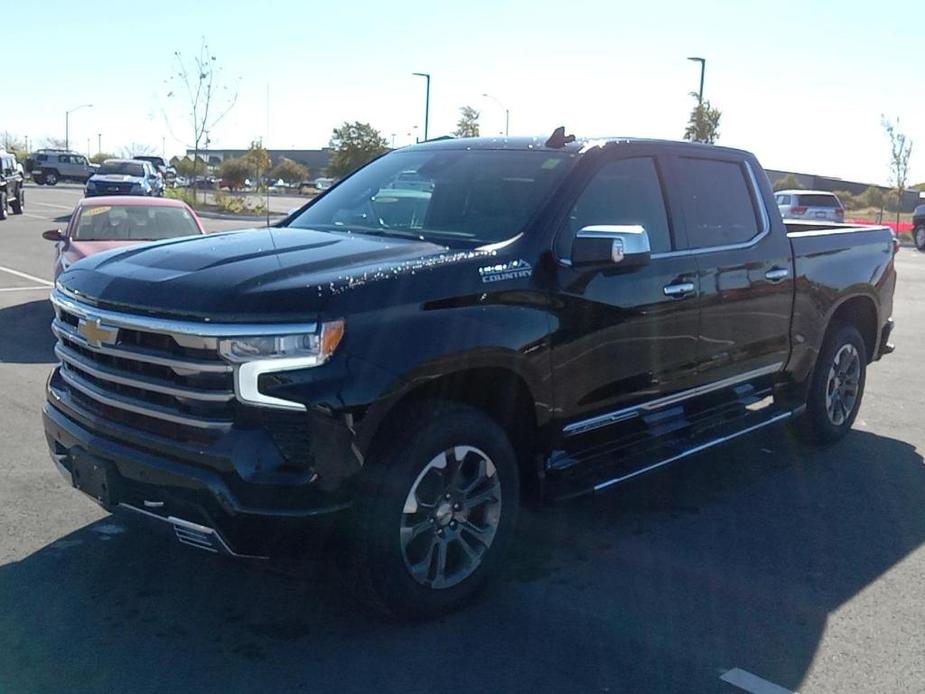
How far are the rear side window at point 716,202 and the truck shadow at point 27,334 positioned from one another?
6.05 m

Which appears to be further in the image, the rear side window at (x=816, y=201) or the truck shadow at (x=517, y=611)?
the rear side window at (x=816, y=201)

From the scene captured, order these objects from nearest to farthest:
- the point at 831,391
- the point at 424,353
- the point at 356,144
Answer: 1. the point at 424,353
2. the point at 831,391
3. the point at 356,144

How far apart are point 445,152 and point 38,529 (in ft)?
9.42

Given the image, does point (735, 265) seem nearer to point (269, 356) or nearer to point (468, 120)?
point (269, 356)

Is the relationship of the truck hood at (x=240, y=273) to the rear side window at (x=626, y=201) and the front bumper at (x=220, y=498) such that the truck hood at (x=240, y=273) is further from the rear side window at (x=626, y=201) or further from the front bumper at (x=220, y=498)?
the rear side window at (x=626, y=201)

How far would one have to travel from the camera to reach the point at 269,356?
3623mm

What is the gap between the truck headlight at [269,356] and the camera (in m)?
3.61

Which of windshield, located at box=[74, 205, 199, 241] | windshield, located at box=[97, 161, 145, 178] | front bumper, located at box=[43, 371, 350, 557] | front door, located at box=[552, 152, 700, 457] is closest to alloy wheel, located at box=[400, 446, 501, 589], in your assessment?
front bumper, located at box=[43, 371, 350, 557]

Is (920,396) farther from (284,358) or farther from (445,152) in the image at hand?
(284,358)

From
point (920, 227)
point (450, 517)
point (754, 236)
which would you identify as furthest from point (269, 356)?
point (920, 227)

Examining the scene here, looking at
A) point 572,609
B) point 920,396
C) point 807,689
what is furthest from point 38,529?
point 920,396

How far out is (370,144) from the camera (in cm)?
4684

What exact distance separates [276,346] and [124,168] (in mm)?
31626

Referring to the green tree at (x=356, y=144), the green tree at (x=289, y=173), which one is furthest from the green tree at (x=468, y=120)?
the green tree at (x=289, y=173)
